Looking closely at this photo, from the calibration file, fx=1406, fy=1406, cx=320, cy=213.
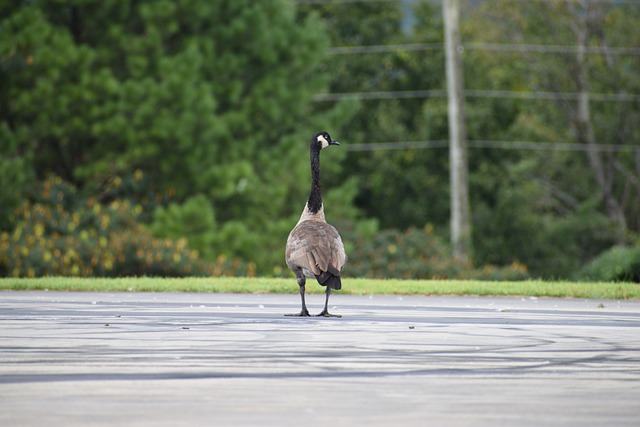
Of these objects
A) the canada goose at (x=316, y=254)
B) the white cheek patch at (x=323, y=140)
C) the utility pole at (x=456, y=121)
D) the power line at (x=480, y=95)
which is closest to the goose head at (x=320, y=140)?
the white cheek patch at (x=323, y=140)

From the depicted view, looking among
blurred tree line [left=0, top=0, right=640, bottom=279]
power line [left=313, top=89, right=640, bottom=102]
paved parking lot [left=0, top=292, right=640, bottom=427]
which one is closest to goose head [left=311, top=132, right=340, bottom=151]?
paved parking lot [left=0, top=292, right=640, bottom=427]

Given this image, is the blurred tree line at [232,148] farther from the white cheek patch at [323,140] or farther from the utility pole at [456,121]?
the white cheek patch at [323,140]

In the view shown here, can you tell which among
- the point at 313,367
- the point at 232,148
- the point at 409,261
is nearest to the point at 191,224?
the point at 232,148

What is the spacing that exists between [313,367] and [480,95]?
41284mm

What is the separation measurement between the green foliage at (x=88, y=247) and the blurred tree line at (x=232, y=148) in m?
0.05

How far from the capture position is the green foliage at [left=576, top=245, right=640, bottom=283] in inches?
1137

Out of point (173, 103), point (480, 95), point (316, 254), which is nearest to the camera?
point (316, 254)

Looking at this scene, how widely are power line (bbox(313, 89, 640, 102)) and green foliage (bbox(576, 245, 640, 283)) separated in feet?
51.8

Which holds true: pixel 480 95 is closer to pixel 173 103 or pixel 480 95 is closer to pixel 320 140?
pixel 173 103

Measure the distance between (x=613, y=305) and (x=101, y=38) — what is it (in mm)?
20559

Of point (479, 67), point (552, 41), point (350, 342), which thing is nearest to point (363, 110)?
point (479, 67)

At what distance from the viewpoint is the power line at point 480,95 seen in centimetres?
4925

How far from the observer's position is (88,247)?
2955 centimetres

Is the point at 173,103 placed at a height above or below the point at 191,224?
above
